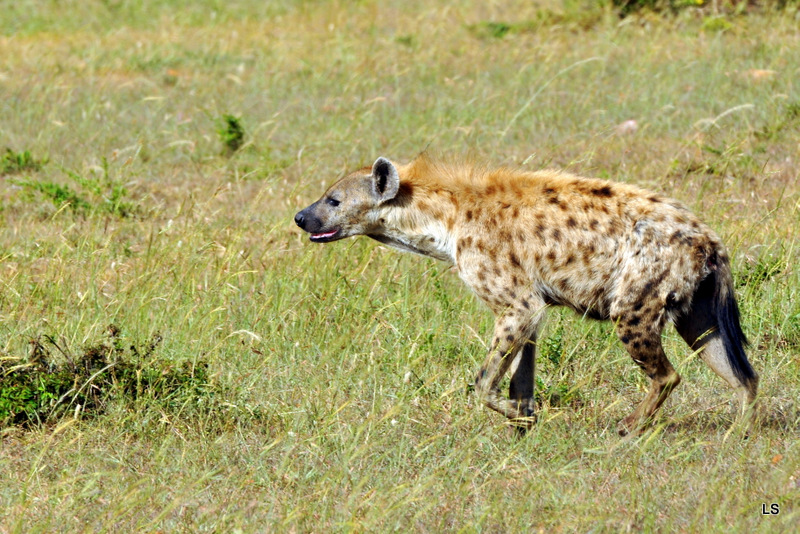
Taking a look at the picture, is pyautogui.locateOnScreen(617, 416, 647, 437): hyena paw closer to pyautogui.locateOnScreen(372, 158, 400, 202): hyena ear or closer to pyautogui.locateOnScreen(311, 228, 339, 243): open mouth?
pyautogui.locateOnScreen(372, 158, 400, 202): hyena ear

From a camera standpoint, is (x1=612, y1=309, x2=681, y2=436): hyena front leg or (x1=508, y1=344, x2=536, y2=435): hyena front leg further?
(x1=508, y1=344, x2=536, y2=435): hyena front leg

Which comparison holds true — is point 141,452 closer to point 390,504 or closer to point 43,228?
point 390,504

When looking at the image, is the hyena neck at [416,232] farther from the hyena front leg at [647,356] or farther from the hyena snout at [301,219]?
the hyena front leg at [647,356]

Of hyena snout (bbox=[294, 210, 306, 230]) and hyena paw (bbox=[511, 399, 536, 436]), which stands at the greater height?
hyena snout (bbox=[294, 210, 306, 230])

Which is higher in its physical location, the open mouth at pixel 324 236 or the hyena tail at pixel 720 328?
the open mouth at pixel 324 236

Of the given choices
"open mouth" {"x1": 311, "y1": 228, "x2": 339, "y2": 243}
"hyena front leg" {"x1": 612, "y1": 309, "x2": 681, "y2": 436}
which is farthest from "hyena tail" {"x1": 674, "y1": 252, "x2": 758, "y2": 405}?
"open mouth" {"x1": 311, "y1": 228, "x2": 339, "y2": 243}

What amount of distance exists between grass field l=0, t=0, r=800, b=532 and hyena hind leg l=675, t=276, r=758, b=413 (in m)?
0.19

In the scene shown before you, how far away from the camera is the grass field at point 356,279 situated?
4094mm

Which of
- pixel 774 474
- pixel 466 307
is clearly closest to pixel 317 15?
pixel 466 307

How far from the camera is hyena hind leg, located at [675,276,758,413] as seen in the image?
4633mm

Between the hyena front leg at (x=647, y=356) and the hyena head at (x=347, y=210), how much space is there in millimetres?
1433

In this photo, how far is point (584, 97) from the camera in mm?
9477

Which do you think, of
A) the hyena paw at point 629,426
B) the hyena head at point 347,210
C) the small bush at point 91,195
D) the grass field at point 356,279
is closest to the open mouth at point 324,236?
the hyena head at point 347,210

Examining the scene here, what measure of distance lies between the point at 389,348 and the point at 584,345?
3.23 feet
